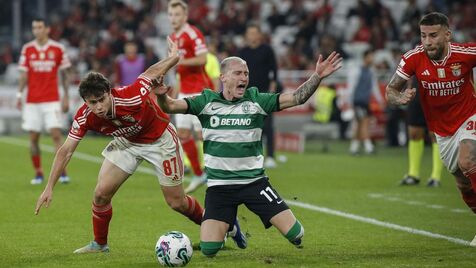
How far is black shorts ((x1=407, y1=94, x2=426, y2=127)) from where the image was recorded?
50.6 feet

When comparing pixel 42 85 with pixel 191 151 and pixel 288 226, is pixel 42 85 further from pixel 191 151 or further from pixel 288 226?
pixel 288 226

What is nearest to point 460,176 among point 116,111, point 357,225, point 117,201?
point 357,225

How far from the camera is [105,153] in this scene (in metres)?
9.50

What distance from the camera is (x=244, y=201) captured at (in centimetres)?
895

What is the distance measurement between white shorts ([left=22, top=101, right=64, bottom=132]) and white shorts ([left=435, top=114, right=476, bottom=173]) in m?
7.50

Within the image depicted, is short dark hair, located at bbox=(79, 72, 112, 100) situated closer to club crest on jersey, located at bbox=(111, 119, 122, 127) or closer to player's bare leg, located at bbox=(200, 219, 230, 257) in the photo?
club crest on jersey, located at bbox=(111, 119, 122, 127)

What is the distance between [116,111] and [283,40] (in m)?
24.4

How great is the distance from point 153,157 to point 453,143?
9.57 feet

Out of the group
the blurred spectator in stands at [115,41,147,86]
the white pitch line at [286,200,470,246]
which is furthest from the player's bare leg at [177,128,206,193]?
the blurred spectator in stands at [115,41,147,86]

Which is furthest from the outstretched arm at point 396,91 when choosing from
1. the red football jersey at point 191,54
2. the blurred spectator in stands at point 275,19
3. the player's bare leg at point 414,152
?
the blurred spectator in stands at point 275,19

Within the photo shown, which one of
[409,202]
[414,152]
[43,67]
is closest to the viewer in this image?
[409,202]

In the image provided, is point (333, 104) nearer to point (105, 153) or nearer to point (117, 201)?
point (117, 201)

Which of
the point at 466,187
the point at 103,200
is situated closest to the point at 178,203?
the point at 103,200

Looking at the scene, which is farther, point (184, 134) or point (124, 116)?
point (184, 134)
